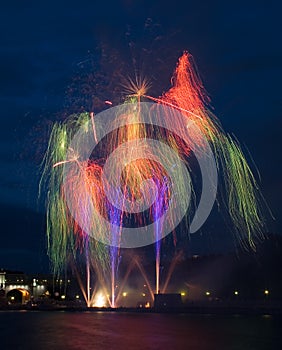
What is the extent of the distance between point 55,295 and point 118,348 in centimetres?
Answer: 8941

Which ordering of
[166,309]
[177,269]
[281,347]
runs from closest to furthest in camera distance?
[281,347] → [166,309] → [177,269]

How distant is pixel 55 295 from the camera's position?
377ft

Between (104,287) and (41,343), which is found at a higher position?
(104,287)

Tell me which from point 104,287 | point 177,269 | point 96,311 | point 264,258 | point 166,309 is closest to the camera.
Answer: point 166,309

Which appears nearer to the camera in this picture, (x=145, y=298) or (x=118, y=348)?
(x=118, y=348)

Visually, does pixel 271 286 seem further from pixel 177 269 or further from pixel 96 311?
pixel 96 311

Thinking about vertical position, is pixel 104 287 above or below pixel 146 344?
above

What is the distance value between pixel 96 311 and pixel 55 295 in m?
51.7

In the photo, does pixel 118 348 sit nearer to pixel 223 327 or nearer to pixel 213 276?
pixel 223 327

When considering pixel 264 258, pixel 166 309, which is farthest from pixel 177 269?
pixel 166 309

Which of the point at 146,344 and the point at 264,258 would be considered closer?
the point at 146,344

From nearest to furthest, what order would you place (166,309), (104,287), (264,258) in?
(166,309), (104,287), (264,258)

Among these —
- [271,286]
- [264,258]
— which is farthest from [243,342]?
[264,258]

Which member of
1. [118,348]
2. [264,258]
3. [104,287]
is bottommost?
[118,348]
